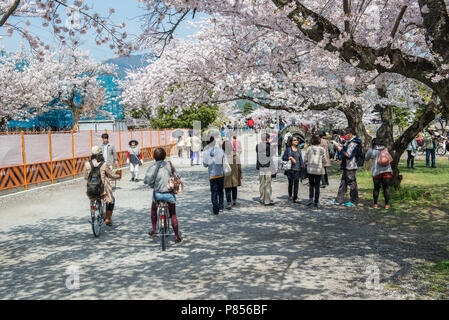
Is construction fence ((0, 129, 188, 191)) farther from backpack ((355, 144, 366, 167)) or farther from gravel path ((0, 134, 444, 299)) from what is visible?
backpack ((355, 144, 366, 167))

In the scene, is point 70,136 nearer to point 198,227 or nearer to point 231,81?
point 231,81

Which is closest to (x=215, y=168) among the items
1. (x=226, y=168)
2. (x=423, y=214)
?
(x=226, y=168)

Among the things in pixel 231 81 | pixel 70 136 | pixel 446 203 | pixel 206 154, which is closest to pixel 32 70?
pixel 70 136

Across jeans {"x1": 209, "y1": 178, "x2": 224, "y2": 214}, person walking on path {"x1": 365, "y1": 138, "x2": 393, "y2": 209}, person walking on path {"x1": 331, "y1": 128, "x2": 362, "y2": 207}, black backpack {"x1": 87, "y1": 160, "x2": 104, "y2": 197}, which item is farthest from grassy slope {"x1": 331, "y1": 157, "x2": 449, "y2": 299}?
black backpack {"x1": 87, "y1": 160, "x2": 104, "y2": 197}

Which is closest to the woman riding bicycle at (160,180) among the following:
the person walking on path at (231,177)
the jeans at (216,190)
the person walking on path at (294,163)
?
the jeans at (216,190)

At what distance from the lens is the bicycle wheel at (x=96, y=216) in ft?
25.6

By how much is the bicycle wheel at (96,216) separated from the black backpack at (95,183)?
0.20m

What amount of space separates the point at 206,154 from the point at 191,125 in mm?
26993

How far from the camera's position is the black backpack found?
314 inches

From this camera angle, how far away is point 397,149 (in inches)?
518

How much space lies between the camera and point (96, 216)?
7.92 m

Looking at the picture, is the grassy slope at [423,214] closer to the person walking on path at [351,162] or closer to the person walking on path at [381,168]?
the person walking on path at [351,162]

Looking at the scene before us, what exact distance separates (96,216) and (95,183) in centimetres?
62

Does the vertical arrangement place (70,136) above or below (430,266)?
above
